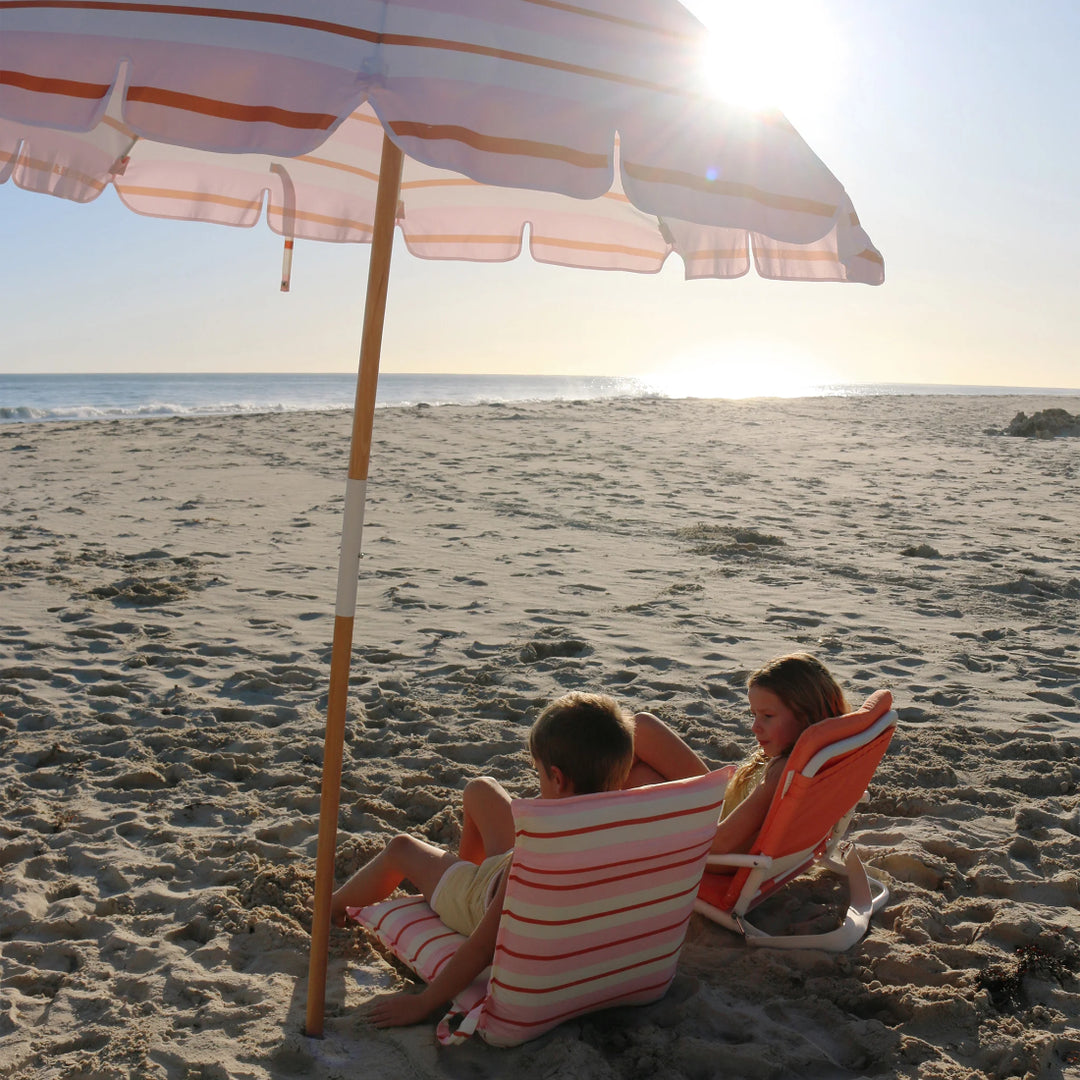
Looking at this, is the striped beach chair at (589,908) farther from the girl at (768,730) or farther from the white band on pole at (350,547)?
the white band on pole at (350,547)

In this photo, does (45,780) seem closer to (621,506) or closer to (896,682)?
(896,682)

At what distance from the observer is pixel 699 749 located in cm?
396

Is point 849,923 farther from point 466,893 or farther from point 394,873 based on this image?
point 394,873

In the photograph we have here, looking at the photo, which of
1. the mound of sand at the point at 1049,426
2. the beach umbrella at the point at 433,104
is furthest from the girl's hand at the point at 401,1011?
the mound of sand at the point at 1049,426

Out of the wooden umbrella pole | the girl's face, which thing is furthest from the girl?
the wooden umbrella pole

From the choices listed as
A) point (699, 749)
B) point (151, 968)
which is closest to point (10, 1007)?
point (151, 968)

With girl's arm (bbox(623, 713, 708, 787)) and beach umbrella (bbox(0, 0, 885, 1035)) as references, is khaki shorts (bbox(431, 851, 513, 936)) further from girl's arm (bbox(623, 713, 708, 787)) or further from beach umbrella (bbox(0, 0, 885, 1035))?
girl's arm (bbox(623, 713, 708, 787))

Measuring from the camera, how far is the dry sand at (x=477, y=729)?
7.58 feet

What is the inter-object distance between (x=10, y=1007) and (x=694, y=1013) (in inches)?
64.3

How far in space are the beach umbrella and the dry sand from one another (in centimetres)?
56

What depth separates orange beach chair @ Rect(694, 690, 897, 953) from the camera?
2.51m

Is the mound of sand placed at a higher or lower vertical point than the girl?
higher

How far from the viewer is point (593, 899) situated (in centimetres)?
213

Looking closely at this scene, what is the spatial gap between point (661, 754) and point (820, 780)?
50 centimetres
